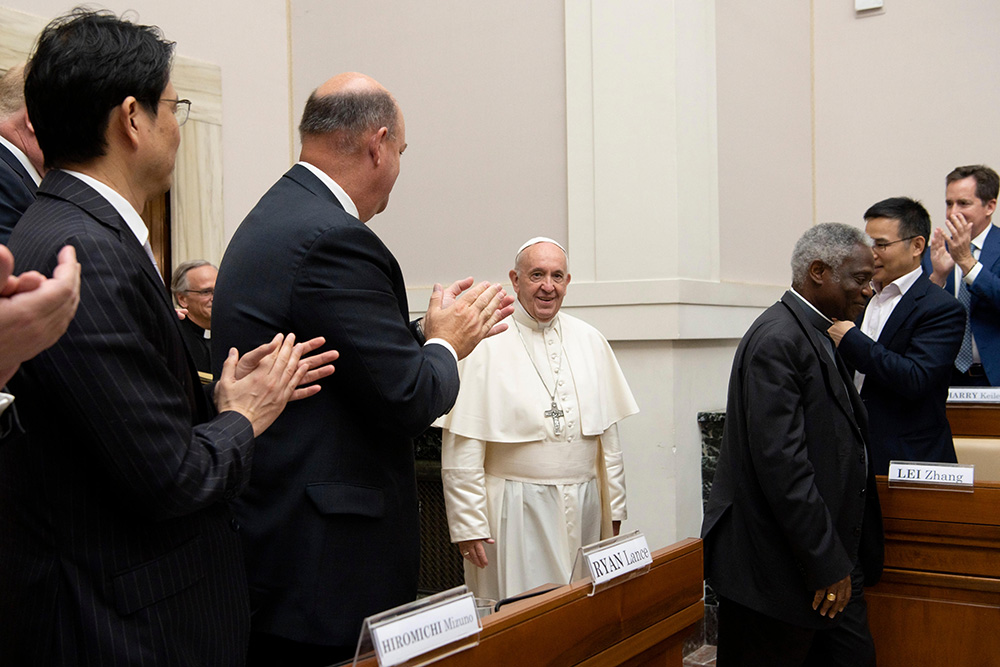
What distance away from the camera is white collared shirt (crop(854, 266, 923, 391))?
3.88m

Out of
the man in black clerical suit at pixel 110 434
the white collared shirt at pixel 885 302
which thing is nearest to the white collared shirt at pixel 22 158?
the man in black clerical suit at pixel 110 434

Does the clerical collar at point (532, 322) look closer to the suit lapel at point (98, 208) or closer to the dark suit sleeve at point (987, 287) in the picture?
the dark suit sleeve at point (987, 287)

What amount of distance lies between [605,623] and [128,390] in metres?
1.10

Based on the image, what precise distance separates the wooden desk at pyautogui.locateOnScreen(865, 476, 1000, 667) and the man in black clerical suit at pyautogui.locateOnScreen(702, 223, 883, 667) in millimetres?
274

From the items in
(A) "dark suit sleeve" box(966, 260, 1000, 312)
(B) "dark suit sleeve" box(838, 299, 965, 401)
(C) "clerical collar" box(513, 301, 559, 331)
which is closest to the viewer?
(B) "dark suit sleeve" box(838, 299, 965, 401)

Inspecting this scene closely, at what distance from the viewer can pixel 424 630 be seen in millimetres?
1411

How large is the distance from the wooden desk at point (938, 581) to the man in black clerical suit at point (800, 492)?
0.27 meters

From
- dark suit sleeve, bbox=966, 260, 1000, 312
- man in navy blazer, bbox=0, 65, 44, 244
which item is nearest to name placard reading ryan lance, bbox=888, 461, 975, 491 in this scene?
dark suit sleeve, bbox=966, 260, 1000, 312

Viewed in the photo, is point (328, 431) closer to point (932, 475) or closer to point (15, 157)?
point (15, 157)

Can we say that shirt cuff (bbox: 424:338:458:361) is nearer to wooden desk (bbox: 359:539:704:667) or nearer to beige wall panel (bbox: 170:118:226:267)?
wooden desk (bbox: 359:539:704:667)

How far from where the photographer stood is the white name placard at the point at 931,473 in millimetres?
3131

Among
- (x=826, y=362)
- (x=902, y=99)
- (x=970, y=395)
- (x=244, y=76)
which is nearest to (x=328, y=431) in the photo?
(x=826, y=362)

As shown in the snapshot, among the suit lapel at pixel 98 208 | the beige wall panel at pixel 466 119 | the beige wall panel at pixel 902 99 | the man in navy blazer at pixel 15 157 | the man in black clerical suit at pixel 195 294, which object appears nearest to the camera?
the suit lapel at pixel 98 208

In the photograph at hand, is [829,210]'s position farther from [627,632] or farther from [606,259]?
[627,632]
